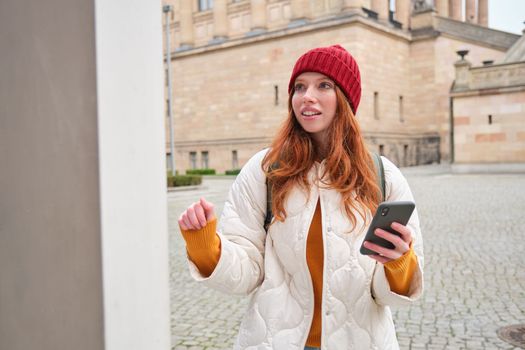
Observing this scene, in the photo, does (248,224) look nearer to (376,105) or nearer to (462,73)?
(462,73)

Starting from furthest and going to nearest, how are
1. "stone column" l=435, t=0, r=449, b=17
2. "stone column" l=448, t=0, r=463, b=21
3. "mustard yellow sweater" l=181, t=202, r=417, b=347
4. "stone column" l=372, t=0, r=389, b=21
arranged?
"stone column" l=448, t=0, r=463, b=21, "stone column" l=435, t=0, r=449, b=17, "stone column" l=372, t=0, r=389, b=21, "mustard yellow sweater" l=181, t=202, r=417, b=347

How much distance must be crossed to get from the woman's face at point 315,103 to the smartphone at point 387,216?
0.52 meters

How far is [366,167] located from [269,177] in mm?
355

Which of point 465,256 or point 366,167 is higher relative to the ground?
point 366,167

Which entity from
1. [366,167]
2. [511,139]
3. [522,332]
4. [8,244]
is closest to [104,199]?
[8,244]

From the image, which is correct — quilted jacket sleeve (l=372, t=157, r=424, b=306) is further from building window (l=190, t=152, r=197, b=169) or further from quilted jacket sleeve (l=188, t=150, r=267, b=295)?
building window (l=190, t=152, r=197, b=169)

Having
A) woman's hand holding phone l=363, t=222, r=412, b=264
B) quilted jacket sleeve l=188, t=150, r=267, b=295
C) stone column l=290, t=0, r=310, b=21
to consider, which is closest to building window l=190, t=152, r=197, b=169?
stone column l=290, t=0, r=310, b=21

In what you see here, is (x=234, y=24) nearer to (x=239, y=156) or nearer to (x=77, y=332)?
(x=239, y=156)

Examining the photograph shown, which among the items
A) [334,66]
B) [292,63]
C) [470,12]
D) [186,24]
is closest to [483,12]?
[470,12]

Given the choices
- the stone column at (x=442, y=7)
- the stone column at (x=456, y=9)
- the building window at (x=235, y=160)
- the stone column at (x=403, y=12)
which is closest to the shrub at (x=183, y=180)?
the building window at (x=235, y=160)

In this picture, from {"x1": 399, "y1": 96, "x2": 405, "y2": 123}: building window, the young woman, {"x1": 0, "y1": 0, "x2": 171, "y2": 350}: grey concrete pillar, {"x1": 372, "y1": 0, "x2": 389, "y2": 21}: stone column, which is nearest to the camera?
{"x1": 0, "y1": 0, "x2": 171, "y2": 350}: grey concrete pillar

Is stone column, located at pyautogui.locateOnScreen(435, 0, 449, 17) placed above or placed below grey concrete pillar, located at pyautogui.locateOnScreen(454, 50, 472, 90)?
above

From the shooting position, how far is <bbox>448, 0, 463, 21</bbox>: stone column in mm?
46719

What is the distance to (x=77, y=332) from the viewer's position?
4.43 feet
